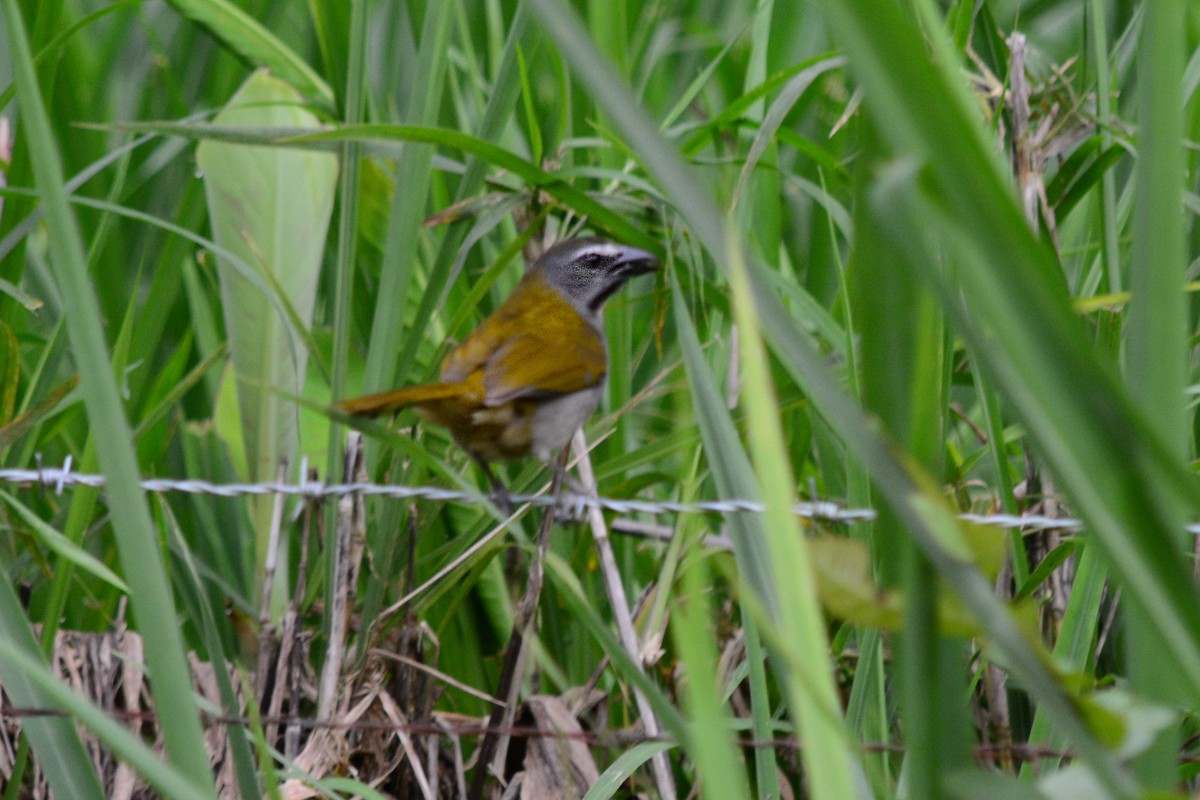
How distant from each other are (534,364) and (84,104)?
5.74 ft

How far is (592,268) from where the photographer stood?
109 inches

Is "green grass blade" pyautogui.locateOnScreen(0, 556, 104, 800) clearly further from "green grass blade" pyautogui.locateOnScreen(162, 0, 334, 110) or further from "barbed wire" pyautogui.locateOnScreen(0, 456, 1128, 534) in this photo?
"green grass blade" pyautogui.locateOnScreen(162, 0, 334, 110)

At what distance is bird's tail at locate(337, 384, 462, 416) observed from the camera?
1.79m

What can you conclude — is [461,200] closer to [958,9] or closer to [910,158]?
[958,9]

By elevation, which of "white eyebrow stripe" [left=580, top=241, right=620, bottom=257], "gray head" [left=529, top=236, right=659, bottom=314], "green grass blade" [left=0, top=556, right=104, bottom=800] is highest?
"white eyebrow stripe" [left=580, top=241, right=620, bottom=257]

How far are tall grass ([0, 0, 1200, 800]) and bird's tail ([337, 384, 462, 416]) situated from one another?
89mm

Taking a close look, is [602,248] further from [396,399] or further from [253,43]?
[396,399]

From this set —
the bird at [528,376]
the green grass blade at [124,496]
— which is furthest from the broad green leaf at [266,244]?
the green grass blade at [124,496]

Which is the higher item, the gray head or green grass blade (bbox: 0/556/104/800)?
the gray head

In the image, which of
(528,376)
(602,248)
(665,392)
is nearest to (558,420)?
(528,376)

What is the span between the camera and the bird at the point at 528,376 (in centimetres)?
220

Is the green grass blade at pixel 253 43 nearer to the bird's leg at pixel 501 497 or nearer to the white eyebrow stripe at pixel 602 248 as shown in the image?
the white eyebrow stripe at pixel 602 248

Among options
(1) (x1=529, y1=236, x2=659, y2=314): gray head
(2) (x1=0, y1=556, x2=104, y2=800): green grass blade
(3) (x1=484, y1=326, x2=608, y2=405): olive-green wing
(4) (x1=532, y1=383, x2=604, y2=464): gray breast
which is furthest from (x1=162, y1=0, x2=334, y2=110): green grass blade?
(2) (x1=0, y1=556, x2=104, y2=800): green grass blade

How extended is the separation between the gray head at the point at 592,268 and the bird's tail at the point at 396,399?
24.1 inches
